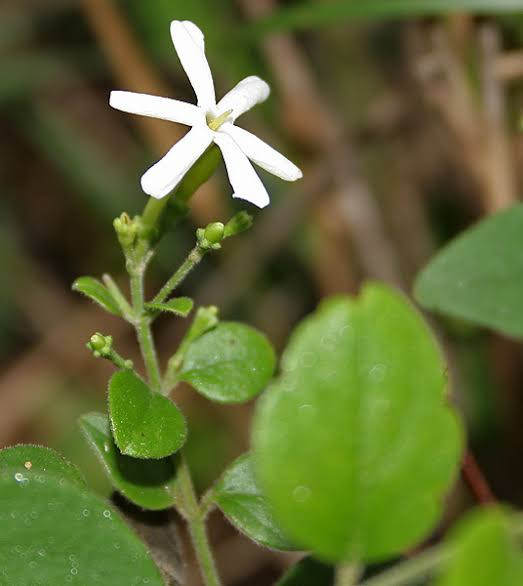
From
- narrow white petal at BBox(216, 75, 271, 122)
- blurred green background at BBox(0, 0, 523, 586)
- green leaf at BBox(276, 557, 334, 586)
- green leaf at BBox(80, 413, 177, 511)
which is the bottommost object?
blurred green background at BBox(0, 0, 523, 586)

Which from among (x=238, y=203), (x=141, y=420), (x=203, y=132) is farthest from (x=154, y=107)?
(x=238, y=203)

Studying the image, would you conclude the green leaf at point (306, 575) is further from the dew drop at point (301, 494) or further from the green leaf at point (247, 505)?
the dew drop at point (301, 494)

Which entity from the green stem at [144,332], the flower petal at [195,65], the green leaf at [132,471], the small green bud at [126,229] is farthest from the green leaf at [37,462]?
the flower petal at [195,65]

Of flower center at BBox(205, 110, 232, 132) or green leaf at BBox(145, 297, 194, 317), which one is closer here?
green leaf at BBox(145, 297, 194, 317)

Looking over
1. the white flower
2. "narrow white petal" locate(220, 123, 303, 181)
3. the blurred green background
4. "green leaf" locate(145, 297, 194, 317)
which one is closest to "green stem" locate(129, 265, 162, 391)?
"green leaf" locate(145, 297, 194, 317)

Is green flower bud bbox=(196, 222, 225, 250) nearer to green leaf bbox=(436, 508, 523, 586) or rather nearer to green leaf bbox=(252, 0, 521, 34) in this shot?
green leaf bbox=(436, 508, 523, 586)

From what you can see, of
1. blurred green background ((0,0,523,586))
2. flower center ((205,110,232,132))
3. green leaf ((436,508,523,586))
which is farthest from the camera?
blurred green background ((0,0,523,586))

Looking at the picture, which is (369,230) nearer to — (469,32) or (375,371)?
(469,32)

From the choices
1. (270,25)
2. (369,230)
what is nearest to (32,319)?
(369,230)
